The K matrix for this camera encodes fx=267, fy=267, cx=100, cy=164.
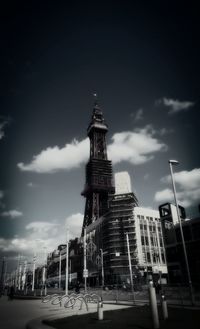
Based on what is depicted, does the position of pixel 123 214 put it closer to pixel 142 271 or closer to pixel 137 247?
pixel 137 247

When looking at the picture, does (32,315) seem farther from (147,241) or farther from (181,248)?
(147,241)

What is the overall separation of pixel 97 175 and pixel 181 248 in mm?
84967

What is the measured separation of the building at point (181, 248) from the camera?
58.8 m

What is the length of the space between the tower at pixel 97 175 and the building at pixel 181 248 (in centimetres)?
5025

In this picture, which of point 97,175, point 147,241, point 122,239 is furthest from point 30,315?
point 97,175

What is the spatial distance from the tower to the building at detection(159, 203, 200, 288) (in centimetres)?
5025

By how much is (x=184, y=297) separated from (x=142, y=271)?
71956 mm

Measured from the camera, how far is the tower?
131425mm

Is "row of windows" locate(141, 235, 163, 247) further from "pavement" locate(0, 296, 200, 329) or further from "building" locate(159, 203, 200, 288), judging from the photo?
"pavement" locate(0, 296, 200, 329)

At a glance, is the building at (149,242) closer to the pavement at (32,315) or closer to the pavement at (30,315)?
the pavement at (32,315)

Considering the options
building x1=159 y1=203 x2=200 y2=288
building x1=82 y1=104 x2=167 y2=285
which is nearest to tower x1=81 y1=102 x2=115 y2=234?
building x1=82 y1=104 x2=167 y2=285

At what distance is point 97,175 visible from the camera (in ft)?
476

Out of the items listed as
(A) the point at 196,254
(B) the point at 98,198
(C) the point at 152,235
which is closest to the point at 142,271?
(C) the point at 152,235

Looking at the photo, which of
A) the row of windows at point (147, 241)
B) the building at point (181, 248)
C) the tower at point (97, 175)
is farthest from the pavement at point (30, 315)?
the tower at point (97, 175)
